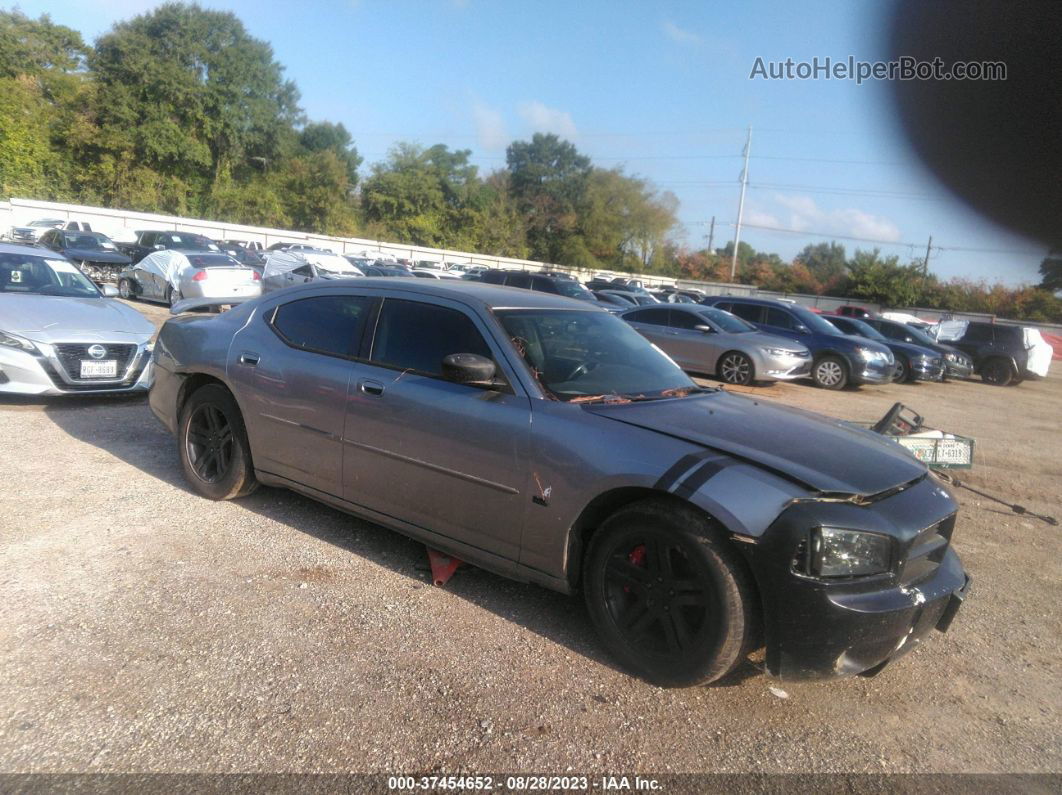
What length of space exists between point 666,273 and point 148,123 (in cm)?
4699

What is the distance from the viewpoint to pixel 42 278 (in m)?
8.06

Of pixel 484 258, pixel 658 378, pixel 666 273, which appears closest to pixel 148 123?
pixel 484 258

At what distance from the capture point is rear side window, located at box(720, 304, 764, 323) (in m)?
16.9

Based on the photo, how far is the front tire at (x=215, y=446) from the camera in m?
4.89

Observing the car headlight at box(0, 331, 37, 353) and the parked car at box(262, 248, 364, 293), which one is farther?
the parked car at box(262, 248, 364, 293)

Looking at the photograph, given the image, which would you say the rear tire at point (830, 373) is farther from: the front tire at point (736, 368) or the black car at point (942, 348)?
the black car at point (942, 348)

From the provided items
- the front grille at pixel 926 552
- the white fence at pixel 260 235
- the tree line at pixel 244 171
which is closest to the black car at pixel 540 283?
the white fence at pixel 260 235

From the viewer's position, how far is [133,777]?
2.46m

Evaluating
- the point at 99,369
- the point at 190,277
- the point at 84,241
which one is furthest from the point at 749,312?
the point at 84,241

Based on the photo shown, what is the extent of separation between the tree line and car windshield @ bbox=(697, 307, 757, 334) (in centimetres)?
2577

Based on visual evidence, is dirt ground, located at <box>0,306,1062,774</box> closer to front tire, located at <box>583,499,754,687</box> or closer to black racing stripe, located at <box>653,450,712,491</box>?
front tire, located at <box>583,499,754,687</box>

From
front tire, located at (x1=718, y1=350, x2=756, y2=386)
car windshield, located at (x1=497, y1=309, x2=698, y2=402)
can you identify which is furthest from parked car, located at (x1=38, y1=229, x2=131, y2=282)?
car windshield, located at (x1=497, y1=309, x2=698, y2=402)

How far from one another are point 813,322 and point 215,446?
14.3 metres

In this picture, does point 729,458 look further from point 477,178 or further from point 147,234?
point 477,178
